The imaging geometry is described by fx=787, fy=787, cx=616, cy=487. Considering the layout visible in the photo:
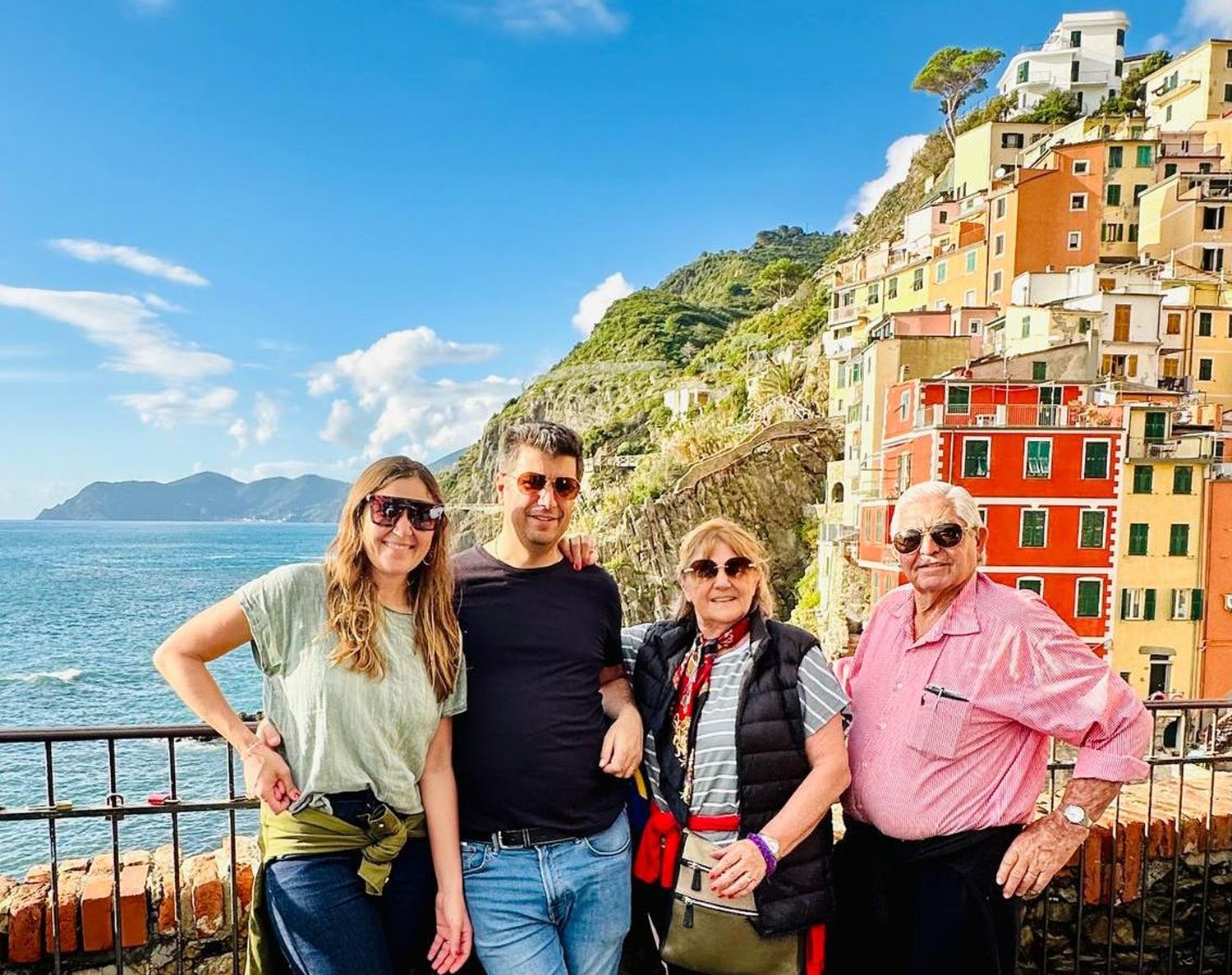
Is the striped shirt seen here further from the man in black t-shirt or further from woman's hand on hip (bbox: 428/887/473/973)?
woman's hand on hip (bbox: 428/887/473/973)

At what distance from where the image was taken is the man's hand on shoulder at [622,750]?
2.27 m

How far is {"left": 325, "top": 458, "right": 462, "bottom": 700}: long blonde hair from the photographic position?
6.86 ft

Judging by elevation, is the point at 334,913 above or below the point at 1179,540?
above

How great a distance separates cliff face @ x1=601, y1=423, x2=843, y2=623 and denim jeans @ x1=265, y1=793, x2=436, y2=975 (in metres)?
32.6

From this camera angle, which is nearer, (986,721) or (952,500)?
(986,721)

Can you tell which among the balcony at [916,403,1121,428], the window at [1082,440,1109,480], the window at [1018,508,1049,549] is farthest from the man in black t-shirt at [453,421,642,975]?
the window at [1082,440,1109,480]

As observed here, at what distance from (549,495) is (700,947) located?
1.38 m

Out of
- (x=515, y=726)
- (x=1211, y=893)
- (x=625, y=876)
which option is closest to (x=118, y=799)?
(x=515, y=726)

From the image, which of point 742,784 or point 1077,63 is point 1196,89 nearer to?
point 1077,63

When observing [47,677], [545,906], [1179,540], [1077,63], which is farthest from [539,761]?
[1077,63]

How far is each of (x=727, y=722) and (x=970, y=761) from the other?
0.77 metres

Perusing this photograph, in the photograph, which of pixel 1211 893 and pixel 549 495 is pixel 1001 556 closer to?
pixel 1211 893

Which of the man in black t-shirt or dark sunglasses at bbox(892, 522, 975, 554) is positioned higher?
dark sunglasses at bbox(892, 522, 975, 554)

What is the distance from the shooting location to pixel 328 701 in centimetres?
206
